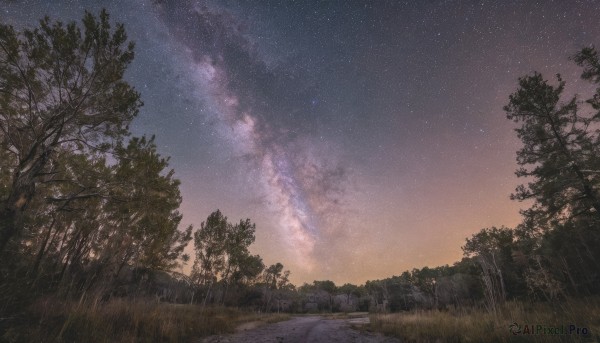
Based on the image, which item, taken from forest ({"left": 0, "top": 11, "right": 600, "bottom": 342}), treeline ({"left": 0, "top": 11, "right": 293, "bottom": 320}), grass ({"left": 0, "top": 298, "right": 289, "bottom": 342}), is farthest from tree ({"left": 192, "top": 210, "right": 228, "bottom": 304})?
grass ({"left": 0, "top": 298, "right": 289, "bottom": 342})

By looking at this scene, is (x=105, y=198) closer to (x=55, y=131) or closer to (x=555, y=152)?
(x=55, y=131)

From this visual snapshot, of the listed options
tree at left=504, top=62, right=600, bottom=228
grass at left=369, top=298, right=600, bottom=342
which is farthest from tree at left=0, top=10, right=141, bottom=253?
tree at left=504, top=62, right=600, bottom=228

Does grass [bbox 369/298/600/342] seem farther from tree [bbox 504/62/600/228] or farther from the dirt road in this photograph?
Answer: tree [bbox 504/62/600/228]

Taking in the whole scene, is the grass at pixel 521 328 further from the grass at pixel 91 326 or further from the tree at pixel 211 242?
the tree at pixel 211 242

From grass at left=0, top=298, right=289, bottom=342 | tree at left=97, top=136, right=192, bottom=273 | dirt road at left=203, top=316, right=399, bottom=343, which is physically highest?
tree at left=97, top=136, right=192, bottom=273

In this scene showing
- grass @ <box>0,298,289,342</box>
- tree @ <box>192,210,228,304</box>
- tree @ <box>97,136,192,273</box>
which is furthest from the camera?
tree @ <box>192,210,228,304</box>

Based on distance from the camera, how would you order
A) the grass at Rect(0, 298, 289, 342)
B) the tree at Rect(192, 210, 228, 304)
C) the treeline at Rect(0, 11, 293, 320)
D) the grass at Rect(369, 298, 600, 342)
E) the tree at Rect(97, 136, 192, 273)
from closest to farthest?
the grass at Rect(0, 298, 289, 342)
the grass at Rect(369, 298, 600, 342)
the treeline at Rect(0, 11, 293, 320)
the tree at Rect(97, 136, 192, 273)
the tree at Rect(192, 210, 228, 304)

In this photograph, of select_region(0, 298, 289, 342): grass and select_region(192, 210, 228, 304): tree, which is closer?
select_region(0, 298, 289, 342): grass

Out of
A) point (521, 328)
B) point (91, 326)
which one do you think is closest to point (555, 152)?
point (521, 328)

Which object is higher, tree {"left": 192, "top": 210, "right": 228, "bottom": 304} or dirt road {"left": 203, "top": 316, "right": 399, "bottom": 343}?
tree {"left": 192, "top": 210, "right": 228, "bottom": 304}

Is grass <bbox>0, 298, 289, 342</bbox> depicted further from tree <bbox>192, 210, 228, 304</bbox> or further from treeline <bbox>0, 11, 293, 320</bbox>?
tree <bbox>192, 210, 228, 304</bbox>

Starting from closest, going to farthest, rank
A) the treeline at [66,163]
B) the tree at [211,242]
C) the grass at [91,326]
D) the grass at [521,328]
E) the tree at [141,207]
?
the grass at [91,326] → the grass at [521,328] → the treeline at [66,163] → the tree at [141,207] → the tree at [211,242]

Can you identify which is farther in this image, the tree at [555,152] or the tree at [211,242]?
the tree at [211,242]

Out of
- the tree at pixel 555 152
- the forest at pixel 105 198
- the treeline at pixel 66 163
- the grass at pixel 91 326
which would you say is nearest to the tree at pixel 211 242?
the forest at pixel 105 198
